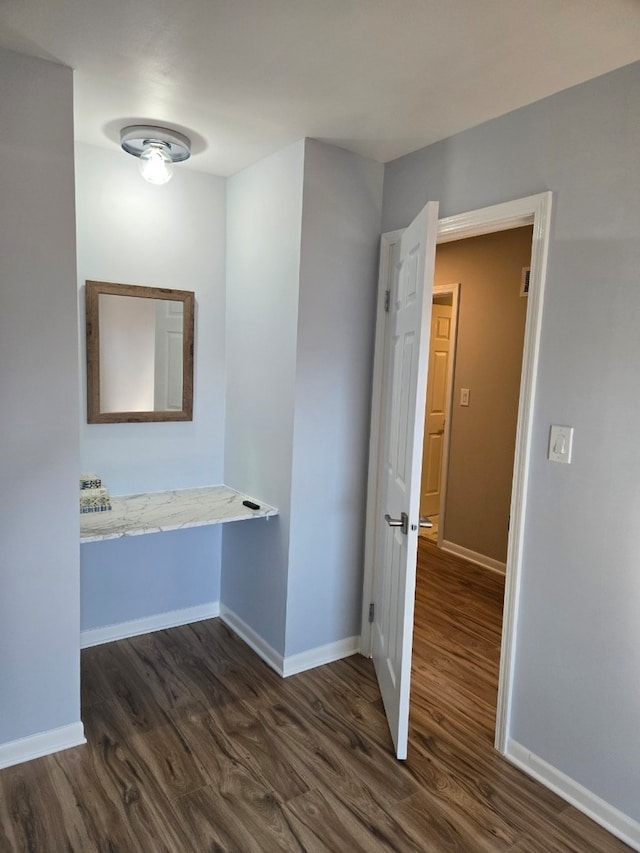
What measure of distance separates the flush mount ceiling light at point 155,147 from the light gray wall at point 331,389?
566 millimetres

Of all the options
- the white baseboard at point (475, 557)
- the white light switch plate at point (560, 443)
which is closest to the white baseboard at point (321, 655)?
the white light switch plate at point (560, 443)

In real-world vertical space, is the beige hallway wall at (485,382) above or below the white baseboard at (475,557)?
above

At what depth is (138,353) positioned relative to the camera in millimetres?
2844

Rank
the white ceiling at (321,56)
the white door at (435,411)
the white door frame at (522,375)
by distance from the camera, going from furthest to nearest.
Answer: the white door at (435,411), the white door frame at (522,375), the white ceiling at (321,56)

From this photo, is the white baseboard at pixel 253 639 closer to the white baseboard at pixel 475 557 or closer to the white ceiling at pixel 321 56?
the white baseboard at pixel 475 557

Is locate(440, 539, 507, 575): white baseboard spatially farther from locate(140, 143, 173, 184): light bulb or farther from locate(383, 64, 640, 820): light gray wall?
→ locate(140, 143, 173, 184): light bulb

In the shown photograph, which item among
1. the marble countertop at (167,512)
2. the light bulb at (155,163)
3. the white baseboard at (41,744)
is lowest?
the white baseboard at (41,744)

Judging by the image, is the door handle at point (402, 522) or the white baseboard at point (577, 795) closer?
the white baseboard at point (577, 795)

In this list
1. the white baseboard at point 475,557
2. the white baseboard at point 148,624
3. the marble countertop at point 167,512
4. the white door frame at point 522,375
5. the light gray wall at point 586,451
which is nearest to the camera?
the light gray wall at point 586,451

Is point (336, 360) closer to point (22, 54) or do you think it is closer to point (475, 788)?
point (22, 54)

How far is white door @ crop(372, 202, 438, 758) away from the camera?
2.02m

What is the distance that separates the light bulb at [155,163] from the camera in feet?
8.20

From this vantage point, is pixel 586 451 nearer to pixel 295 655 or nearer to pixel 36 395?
pixel 295 655

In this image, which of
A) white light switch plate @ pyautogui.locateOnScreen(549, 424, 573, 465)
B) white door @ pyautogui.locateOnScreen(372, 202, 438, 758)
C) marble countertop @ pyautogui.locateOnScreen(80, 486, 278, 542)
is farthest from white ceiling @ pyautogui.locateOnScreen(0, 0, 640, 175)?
marble countertop @ pyautogui.locateOnScreen(80, 486, 278, 542)
